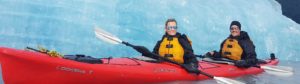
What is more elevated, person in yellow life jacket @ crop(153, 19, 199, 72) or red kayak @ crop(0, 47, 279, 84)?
person in yellow life jacket @ crop(153, 19, 199, 72)

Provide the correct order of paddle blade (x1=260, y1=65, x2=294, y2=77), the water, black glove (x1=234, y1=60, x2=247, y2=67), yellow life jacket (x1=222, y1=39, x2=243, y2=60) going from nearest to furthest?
black glove (x1=234, y1=60, x2=247, y2=67), yellow life jacket (x1=222, y1=39, x2=243, y2=60), paddle blade (x1=260, y1=65, x2=294, y2=77), the water

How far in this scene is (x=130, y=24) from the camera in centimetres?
1066

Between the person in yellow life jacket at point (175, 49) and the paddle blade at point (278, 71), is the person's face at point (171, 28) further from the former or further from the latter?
the paddle blade at point (278, 71)

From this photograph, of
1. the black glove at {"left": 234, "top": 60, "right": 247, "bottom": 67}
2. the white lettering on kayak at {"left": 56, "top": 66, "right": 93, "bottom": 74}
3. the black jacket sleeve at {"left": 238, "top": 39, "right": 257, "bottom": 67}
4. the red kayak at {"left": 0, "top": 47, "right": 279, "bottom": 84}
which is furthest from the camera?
the black jacket sleeve at {"left": 238, "top": 39, "right": 257, "bottom": 67}

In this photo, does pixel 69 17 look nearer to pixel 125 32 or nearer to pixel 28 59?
pixel 125 32

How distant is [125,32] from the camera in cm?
1047

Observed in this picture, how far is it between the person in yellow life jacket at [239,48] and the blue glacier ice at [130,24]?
322 centimetres

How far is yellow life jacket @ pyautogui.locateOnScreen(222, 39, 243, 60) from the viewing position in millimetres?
7426

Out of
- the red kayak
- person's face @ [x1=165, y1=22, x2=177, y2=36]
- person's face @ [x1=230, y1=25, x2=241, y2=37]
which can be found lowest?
the red kayak

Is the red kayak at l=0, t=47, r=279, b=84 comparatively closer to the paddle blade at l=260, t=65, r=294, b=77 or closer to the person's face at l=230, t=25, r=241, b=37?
the person's face at l=230, t=25, r=241, b=37

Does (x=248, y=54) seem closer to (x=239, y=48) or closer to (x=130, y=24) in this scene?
(x=239, y=48)

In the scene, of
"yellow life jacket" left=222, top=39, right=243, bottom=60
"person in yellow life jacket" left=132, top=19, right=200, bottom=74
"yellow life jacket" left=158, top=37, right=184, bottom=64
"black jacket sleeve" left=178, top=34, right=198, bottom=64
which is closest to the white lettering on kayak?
"person in yellow life jacket" left=132, top=19, right=200, bottom=74

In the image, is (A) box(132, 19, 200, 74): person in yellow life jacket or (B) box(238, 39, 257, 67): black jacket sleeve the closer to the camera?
(A) box(132, 19, 200, 74): person in yellow life jacket

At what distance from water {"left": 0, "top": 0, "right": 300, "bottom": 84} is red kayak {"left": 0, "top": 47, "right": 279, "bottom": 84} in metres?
2.78
